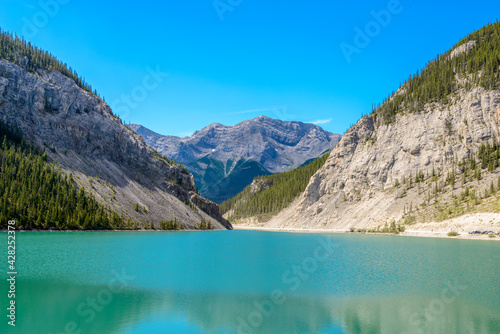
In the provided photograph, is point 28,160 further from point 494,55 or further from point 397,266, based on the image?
point 494,55

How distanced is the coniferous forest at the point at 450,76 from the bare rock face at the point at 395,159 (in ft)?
13.6

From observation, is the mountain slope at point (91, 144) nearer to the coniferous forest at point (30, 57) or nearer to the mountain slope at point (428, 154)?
the coniferous forest at point (30, 57)

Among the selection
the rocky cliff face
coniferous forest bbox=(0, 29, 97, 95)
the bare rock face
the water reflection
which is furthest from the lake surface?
coniferous forest bbox=(0, 29, 97, 95)

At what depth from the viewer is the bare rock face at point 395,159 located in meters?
114

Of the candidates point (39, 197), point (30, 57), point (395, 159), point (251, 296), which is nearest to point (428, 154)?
point (395, 159)

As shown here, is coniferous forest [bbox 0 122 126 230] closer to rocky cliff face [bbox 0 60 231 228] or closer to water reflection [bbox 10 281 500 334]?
rocky cliff face [bbox 0 60 231 228]

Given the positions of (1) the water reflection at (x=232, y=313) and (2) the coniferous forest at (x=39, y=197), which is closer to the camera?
(1) the water reflection at (x=232, y=313)

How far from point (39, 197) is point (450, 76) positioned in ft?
495

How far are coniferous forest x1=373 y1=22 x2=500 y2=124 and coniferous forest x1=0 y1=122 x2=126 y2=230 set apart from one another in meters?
124

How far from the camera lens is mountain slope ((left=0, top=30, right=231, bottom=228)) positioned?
131250mm

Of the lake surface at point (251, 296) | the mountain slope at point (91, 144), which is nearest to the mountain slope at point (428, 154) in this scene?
the lake surface at point (251, 296)

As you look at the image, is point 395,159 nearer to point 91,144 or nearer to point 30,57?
point 91,144

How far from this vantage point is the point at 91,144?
152375 mm

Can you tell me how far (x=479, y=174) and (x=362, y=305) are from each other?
96.8 meters
